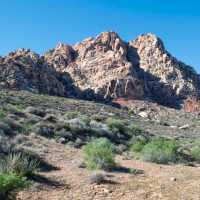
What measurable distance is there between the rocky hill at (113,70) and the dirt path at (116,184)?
5500 centimetres

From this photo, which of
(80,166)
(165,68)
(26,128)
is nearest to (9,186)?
(80,166)

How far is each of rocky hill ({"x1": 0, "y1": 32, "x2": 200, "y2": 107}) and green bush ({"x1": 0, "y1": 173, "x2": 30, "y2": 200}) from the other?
6028 centimetres

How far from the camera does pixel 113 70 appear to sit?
90.6 meters

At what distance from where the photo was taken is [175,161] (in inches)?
703

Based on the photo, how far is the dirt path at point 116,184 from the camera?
415 inches

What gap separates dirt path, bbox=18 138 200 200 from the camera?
1054cm

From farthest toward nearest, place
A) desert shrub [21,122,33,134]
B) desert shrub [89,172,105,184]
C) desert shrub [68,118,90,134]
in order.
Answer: desert shrub [68,118,90,134] < desert shrub [21,122,33,134] < desert shrub [89,172,105,184]

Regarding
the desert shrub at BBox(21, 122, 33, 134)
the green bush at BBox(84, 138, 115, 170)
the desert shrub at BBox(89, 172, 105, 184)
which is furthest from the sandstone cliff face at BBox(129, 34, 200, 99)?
the desert shrub at BBox(89, 172, 105, 184)

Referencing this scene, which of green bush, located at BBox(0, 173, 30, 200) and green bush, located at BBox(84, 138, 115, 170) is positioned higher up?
green bush, located at BBox(84, 138, 115, 170)

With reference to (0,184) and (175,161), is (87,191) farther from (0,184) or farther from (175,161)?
(175,161)

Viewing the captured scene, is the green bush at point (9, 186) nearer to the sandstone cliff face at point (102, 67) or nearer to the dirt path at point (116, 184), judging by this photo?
the dirt path at point (116, 184)

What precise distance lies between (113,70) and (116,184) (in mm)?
79118

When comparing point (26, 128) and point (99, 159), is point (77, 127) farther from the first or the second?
point (99, 159)

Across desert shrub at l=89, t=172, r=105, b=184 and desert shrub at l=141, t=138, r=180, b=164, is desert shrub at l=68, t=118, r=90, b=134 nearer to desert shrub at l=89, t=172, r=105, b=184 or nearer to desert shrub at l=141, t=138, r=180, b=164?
desert shrub at l=141, t=138, r=180, b=164
